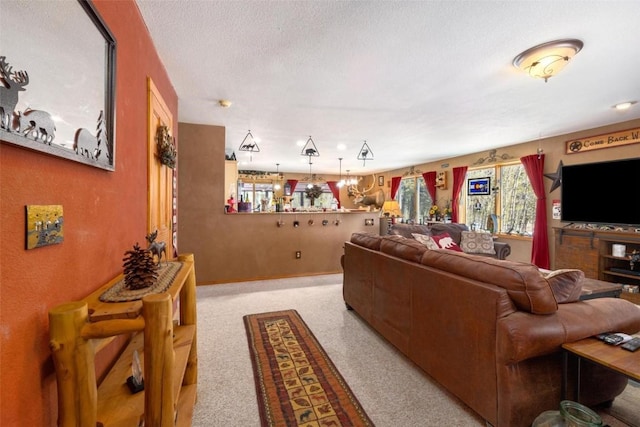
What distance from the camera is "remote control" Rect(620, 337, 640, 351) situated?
1323mm

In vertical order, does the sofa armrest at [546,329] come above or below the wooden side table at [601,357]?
above

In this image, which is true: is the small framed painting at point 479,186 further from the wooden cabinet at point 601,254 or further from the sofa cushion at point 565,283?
the sofa cushion at point 565,283

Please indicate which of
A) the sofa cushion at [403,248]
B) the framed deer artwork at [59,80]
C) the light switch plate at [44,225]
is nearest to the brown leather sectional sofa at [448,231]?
the sofa cushion at [403,248]

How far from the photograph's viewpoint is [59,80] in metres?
0.85

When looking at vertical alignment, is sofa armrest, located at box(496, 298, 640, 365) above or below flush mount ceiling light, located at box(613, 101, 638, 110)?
below

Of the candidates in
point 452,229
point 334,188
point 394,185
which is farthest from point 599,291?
point 334,188

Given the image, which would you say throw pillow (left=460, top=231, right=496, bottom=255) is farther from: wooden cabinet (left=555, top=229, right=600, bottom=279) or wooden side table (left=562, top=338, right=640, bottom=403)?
wooden side table (left=562, top=338, right=640, bottom=403)

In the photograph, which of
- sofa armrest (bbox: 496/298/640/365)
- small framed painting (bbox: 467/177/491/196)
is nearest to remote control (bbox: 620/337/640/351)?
sofa armrest (bbox: 496/298/640/365)

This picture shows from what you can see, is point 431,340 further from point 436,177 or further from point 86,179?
point 436,177

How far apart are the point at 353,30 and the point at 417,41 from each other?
495mm

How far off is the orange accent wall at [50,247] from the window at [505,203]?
643 centimetres

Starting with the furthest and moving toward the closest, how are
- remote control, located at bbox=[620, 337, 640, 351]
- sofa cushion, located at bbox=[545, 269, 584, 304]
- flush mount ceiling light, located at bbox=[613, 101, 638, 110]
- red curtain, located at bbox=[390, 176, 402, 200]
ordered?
red curtain, located at bbox=[390, 176, 402, 200] < flush mount ceiling light, located at bbox=[613, 101, 638, 110] < sofa cushion, located at bbox=[545, 269, 584, 304] < remote control, located at bbox=[620, 337, 640, 351]

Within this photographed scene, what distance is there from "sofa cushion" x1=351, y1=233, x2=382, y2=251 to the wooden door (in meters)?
1.96

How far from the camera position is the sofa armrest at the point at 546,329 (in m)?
1.38
